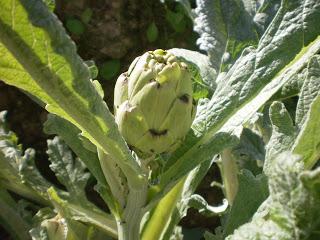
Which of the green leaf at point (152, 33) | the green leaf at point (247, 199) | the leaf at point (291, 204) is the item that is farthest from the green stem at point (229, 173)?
the green leaf at point (152, 33)

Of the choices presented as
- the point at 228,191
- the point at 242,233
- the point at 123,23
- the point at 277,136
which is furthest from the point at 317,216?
the point at 123,23

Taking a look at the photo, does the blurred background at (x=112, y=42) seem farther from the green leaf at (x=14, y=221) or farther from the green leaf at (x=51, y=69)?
the green leaf at (x=51, y=69)

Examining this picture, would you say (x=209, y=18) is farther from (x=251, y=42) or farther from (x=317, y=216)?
(x=317, y=216)

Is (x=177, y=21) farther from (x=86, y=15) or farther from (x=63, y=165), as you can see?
(x=63, y=165)

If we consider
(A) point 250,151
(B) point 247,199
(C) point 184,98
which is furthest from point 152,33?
→ (C) point 184,98

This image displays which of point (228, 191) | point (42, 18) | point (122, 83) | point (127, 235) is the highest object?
point (42, 18)

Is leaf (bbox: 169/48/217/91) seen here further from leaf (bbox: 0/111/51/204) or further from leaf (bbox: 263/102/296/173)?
leaf (bbox: 0/111/51/204)

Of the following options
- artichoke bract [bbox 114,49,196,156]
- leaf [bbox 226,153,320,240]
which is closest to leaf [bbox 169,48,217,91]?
artichoke bract [bbox 114,49,196,156]
